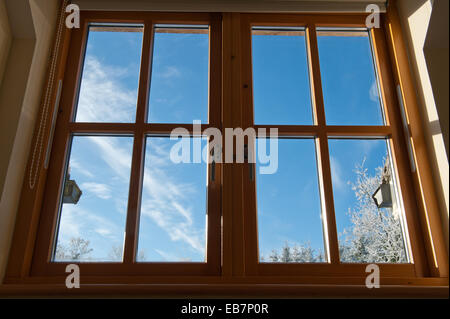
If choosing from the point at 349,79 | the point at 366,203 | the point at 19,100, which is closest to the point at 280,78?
the point at 349,79

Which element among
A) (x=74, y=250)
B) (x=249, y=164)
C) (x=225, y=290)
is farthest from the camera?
(x=249, y=164)

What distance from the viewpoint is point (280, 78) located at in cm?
194

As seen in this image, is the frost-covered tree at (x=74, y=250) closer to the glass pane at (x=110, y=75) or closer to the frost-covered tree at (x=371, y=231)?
the glass pane at (x=110, y=75)

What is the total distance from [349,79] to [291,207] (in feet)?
2.42

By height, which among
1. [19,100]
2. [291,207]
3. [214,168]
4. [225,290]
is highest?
[19,100]

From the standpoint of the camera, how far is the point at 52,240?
164 cm

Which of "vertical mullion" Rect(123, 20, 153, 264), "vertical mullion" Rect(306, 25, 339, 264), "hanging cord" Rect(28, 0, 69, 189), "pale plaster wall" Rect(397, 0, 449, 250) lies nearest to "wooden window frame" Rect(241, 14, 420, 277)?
"vertical mullion" Rect(306, 25, 339, 264)

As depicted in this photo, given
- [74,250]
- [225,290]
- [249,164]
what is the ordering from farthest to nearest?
[249,164] → [74,250] → [225,290]

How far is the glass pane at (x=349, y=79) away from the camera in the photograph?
1860 millimetres

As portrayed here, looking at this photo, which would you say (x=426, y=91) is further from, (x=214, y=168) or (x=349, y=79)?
(x=214, y=168)

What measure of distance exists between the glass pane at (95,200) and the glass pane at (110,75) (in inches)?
5.3

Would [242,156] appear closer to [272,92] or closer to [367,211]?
[272,92]

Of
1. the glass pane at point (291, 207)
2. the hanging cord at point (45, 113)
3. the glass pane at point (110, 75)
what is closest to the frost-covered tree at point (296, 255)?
the glass pane at point (291, 207)

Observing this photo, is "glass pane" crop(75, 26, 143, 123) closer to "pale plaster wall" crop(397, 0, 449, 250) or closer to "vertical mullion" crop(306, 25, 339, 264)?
"vertical mullion" crop(306, 25, 339, 264)
